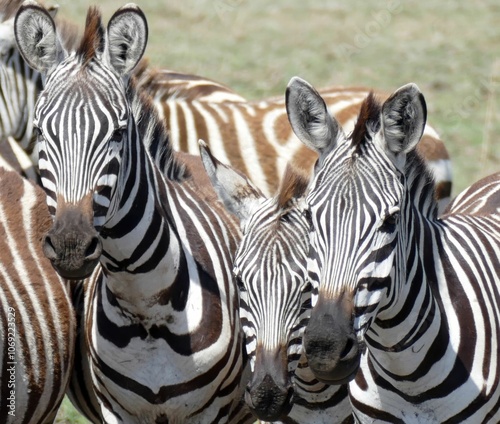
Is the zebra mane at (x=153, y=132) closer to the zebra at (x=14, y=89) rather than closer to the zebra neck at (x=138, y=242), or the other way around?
the zebra neck at (x=138, y=242)

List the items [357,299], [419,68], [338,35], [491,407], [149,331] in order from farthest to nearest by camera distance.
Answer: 1. [338,35]
2. [419,68]
3. [149,331]
4. [491,407]
5. [357,299]

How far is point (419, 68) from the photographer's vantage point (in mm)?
17156

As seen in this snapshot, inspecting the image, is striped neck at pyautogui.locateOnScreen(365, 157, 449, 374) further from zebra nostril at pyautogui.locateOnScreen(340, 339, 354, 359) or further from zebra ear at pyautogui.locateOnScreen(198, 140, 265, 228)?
zebra ear at pyautogui.locateOnScreen(198, 140, 265, 228)

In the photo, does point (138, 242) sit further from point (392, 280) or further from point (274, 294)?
point (392, 280)

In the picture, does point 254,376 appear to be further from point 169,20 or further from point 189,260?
point 169,20

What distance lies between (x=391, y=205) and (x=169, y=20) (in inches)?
640

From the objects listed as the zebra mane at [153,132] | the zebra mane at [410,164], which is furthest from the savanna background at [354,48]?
the zebra mane at [410,164]

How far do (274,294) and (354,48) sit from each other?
13819 mm

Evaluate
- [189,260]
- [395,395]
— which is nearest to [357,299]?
[395,395]

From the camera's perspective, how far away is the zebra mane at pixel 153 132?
5.38 meters

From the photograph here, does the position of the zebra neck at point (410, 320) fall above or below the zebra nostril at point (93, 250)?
below

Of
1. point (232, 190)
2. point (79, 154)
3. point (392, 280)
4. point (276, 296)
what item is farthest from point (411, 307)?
point (79, 154)

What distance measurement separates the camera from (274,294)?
180 inches

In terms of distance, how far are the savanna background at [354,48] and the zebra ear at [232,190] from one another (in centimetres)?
766
